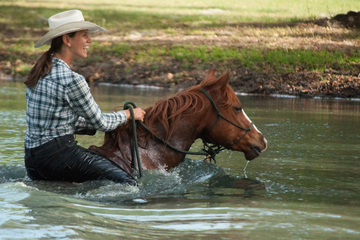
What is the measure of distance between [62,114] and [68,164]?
1.58 ft

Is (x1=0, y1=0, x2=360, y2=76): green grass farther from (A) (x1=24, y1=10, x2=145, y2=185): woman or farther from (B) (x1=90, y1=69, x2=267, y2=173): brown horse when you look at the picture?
(A) (x1=24, y1=10, x2=145, y2=185): woman

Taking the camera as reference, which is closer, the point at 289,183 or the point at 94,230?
the point at 94,230

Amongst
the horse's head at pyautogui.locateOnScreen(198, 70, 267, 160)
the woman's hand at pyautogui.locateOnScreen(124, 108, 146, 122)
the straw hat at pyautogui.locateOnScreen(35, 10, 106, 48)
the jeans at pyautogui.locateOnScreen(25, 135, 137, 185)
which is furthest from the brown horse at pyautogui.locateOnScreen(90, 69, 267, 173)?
the straw hat at pyautogui.locateOnScreen(35, 10, 106, 48)

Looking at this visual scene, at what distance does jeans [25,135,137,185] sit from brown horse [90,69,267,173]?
0.26m

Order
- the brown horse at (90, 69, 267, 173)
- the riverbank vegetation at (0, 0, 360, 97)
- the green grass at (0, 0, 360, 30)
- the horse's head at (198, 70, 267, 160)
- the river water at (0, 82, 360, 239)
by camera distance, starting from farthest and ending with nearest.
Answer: the green grass at (0, 0, 360, 30) → the riverbank vegetation at (0, 0, 360, 97) → the horse's head at (198, 70, 267, 160) → the brown horse at (90, 69, 267, 173) → the river water at (0, 82, 360, 239)

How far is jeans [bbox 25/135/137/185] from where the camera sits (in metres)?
4.41

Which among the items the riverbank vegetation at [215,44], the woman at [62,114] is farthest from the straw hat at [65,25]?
the riverbank vegetation at [215,44]

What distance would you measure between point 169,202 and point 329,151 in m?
3.89

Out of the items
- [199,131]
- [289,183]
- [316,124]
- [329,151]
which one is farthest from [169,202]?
[316,124]

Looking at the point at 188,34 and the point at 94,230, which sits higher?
the point at 188,34

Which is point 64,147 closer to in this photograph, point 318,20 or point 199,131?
point 199,131

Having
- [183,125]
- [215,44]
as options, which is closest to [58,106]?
[183,125]

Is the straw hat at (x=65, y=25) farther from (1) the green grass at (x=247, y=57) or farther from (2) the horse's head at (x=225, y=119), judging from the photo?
(1) the green grass at (x=247, y=57)

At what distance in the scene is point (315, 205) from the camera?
4543mm
